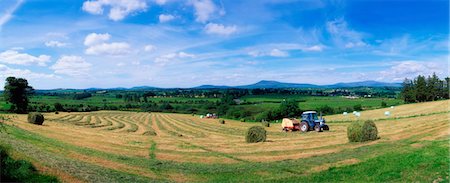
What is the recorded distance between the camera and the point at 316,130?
43.3 m

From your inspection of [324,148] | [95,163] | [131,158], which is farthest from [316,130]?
[95,163]

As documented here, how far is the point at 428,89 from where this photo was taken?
111250 mm

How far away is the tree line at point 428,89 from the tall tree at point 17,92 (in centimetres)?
10307

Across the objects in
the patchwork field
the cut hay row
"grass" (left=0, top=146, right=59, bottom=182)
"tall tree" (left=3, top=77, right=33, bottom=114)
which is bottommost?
the cut hay row

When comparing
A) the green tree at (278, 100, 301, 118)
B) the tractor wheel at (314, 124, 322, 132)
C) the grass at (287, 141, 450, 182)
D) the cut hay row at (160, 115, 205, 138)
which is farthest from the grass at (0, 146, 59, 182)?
the green tree at (278, 100, 301, 118)

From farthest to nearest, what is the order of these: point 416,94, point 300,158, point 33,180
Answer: point 416,94, point 300,158, point 33,180

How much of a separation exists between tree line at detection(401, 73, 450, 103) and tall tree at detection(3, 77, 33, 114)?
338 feet

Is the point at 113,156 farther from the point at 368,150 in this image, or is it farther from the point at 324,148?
the point at 368,150

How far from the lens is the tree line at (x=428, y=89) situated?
4377 inches

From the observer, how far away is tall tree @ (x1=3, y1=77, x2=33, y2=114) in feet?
241

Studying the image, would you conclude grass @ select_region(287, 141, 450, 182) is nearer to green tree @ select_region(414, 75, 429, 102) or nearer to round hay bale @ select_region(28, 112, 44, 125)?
round hay bale @ select_region(28, 112, 44, 125)

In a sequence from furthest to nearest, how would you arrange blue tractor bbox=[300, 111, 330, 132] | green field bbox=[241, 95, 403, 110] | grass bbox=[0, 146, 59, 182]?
1. green field bbox=[241, 95, 403, 110]
2. blue tractor bbox=[300, 111, 330, 132]
3. grass bbox=[0, 146, 59, 182]

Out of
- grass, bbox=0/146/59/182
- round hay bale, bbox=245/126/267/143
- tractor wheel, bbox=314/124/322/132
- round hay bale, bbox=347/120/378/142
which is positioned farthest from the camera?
tractor wheel, bbox=314/124/322/132

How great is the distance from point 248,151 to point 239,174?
29.1 feet
